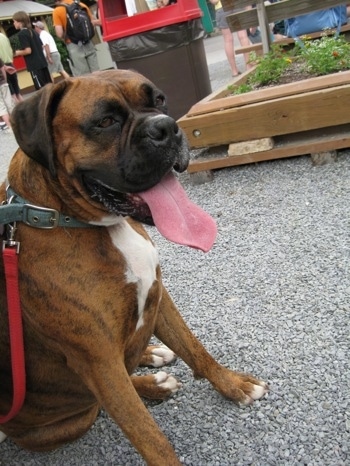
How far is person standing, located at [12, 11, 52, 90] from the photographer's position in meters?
10.8

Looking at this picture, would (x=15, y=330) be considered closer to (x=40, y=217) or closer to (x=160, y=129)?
(x=40, y=217)

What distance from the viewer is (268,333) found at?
2.75m

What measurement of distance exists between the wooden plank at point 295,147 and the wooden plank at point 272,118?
0.16 m

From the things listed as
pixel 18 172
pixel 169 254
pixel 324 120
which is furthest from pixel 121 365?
pixel 324 120

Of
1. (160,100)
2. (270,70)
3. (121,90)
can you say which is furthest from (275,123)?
(121,90)

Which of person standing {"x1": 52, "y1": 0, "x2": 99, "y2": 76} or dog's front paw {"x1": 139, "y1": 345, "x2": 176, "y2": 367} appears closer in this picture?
dog's front paw {"x1": 139, "y1": 345, "x2": 176, "y2": 367}

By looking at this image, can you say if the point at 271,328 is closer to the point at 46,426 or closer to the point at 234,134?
the point at 46,426

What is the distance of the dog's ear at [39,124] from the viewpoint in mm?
1776

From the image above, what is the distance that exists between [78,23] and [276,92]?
288 inches

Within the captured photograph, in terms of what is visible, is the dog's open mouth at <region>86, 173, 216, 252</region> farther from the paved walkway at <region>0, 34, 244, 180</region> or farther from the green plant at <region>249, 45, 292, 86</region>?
the paved walkway at <region>0, 34, 244, 180</region>

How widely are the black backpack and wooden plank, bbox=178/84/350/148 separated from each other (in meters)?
6.75

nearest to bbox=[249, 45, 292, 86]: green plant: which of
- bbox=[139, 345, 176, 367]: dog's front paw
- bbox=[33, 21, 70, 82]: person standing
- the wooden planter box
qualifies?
the wooden planter box

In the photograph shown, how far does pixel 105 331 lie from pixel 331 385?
46.2 inches

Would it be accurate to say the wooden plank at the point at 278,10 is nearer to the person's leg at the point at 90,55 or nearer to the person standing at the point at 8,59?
the person's leg at the point at 90,55
